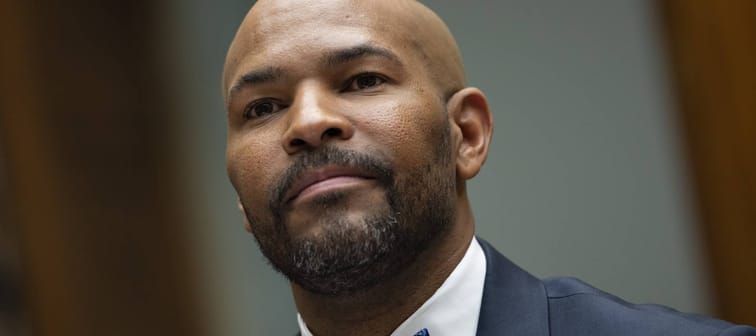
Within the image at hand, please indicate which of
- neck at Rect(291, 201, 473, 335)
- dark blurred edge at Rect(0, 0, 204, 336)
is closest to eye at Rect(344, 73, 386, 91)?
neck at Rect(291, 201, 473, 335)

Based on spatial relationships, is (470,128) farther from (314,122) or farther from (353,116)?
(314,122)

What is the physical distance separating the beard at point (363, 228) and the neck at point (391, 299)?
4 centimetres

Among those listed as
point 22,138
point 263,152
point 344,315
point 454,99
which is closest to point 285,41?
point 263,152

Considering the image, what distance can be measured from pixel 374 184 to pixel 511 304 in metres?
0.50

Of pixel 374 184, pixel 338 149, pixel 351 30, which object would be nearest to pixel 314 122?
pixel 338 149

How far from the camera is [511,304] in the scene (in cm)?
222

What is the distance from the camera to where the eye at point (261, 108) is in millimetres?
2279

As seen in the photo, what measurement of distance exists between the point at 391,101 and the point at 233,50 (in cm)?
56

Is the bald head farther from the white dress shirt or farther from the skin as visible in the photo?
the white dress shirt

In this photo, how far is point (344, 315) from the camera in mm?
2260

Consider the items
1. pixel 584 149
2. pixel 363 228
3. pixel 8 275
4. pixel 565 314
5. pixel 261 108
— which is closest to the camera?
pixel 363 228

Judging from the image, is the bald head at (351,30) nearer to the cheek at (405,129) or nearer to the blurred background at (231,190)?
the cheek at (405,129)

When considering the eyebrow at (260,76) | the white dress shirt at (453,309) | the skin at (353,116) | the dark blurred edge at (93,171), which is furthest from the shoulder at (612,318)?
the dark blurred edge at (93,171)

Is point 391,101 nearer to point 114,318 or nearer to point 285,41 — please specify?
point 285,41
